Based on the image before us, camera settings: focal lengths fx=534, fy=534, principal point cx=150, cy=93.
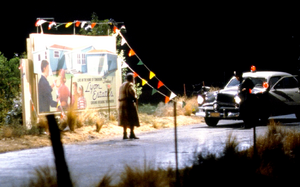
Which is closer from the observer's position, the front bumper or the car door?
the front bumper

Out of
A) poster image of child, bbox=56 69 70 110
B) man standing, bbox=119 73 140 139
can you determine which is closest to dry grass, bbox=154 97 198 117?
poster image of child, bbox=56 69 70 110

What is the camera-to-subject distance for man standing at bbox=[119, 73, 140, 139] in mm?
14828

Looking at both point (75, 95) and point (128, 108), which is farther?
point (75, 95)

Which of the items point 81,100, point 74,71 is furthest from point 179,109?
point 74,71

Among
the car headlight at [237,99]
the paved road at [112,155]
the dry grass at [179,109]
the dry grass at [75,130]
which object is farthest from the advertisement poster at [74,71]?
the car headlight at [237,99]

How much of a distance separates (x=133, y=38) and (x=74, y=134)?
2700 cm

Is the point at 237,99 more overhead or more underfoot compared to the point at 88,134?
more overhead

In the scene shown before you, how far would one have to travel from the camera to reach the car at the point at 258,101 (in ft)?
56.0

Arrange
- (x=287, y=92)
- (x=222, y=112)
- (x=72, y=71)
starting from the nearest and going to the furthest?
(x=222, y=112)
(x=72, y=71)
(x=287, y=92)

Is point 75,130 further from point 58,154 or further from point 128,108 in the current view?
point 58,154

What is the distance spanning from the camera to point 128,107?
48.9ft

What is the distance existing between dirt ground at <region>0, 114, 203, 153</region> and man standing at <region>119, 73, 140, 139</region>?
1.24 m

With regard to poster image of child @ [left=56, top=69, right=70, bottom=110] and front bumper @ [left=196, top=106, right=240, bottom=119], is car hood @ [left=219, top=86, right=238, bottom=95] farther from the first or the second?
poster image of child @ [left=56, top=69, right=70, bottom=110]

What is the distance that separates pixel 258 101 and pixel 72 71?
6.31 m
